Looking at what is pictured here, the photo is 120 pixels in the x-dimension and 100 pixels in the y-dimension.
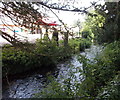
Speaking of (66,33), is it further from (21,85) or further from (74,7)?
(21,85)

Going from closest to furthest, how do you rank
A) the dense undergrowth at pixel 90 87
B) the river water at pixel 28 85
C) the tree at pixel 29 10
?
1. the tree at pixel 29 10
2. the dense undergrowth at pixel 90 87
3. the river water at pixel 28 85

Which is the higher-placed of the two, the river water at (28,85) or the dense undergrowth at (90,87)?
the dense undergrowth at (90,87)

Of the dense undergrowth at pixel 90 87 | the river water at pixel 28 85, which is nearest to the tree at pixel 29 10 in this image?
the dense undergrowth at pixel 90 87

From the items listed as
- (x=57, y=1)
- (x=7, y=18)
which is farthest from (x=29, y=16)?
(x=57, y=1)

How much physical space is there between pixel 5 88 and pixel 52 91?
1734 millimetres

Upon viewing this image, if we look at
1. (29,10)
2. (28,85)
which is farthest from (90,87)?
(28,85)

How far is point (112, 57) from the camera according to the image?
3.01 m

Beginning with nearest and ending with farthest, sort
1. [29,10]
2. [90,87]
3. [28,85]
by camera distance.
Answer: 1. [29,10]
2. [90,87]
3. [28,85]

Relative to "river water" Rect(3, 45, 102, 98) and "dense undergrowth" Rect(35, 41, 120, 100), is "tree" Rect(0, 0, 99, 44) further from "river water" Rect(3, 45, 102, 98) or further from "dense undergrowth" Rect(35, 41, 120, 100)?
"river water" Rect(3, 45, 102, 98)

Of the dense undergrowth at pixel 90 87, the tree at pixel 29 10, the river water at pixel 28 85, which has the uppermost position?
the tree at pixel 29 10

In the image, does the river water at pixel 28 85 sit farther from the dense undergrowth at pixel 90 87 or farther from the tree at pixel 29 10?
the tree at pixel 29 10

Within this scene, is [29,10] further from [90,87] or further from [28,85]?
[28,85]

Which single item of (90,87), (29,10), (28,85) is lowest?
(28,85)

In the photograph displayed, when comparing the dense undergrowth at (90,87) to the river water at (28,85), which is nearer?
the dense undergrowth at (90,87)
